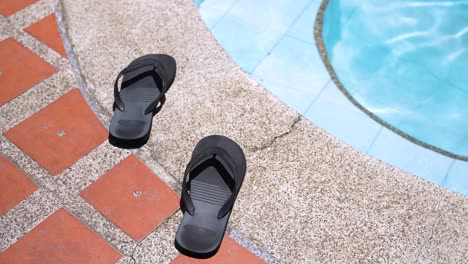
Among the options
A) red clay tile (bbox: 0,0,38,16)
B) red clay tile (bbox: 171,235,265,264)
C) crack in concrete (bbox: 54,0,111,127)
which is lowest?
red clay tile (bbox: 171,235,265,264)

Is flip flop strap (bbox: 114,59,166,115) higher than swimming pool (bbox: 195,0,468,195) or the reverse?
higher

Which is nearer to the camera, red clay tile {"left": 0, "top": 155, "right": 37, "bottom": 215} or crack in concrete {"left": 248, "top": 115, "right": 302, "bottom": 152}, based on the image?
red clay tile {"left": 0, "top": 155, "right": 37, "bottom": 215}

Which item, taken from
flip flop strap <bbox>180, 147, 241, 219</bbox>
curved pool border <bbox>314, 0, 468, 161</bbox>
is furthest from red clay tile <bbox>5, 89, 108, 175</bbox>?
curved pool border <bbox>314, 0, 468, 161</bbox>

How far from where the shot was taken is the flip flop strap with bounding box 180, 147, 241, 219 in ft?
12.9

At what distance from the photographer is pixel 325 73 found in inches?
210

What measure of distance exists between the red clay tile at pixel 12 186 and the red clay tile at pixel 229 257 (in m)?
1.24

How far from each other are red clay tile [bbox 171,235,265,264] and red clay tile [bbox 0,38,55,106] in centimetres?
207

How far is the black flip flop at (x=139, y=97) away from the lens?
14.6 feet

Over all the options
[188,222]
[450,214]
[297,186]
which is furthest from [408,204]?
[188,222]

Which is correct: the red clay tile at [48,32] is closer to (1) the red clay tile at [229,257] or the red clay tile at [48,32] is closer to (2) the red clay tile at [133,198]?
(2) the red clay tile at [133,198]

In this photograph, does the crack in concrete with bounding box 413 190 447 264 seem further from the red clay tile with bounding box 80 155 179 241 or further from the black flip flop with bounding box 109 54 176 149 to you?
the black flip flop with bounding box 109 54 176 149

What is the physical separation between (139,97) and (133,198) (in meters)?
0.90

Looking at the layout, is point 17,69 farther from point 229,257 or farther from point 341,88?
point 341,88

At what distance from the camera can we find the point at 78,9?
17.9 feet
